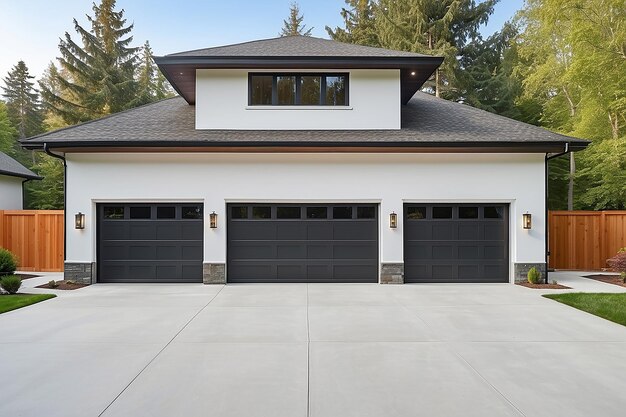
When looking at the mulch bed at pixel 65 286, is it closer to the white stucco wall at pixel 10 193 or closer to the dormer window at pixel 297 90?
the dormer window at pixel 297 90

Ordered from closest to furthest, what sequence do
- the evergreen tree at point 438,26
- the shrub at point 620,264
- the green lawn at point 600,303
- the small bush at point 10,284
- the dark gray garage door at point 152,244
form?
1. the green lawn at point 600,303
2. the small bush at point 10,284
3. the dark gray garage door at point 152,244
4. the shrub at point 620,264
5. the evergreen tree at point 438,26

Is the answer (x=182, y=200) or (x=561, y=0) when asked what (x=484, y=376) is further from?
(x=561, y=0)

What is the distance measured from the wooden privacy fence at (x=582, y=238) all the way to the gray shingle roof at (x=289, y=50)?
24.1ft

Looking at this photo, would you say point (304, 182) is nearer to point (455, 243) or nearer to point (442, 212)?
point (442, 212)

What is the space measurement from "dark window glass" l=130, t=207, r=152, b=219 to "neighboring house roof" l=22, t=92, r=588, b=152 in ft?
5.94

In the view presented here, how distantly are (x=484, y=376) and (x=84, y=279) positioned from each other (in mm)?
10151

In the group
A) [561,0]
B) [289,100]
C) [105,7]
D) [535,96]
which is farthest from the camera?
[105,7]

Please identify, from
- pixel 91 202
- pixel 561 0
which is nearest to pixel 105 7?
pixel 91 202

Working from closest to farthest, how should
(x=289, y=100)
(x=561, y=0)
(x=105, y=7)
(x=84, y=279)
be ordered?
(x=84, y=279) < (x=289, y=100) < (x=561, y=0) < (x=105, y=7)

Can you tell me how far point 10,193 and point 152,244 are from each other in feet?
36.8

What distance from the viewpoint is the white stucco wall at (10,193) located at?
1630cm

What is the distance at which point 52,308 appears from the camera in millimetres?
7691

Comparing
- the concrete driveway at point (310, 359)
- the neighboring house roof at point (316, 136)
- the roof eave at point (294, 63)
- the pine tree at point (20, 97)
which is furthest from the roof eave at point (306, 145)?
the pine tree at point (20, 97)

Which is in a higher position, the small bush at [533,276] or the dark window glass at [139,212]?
the dark window glass at [139,212]
